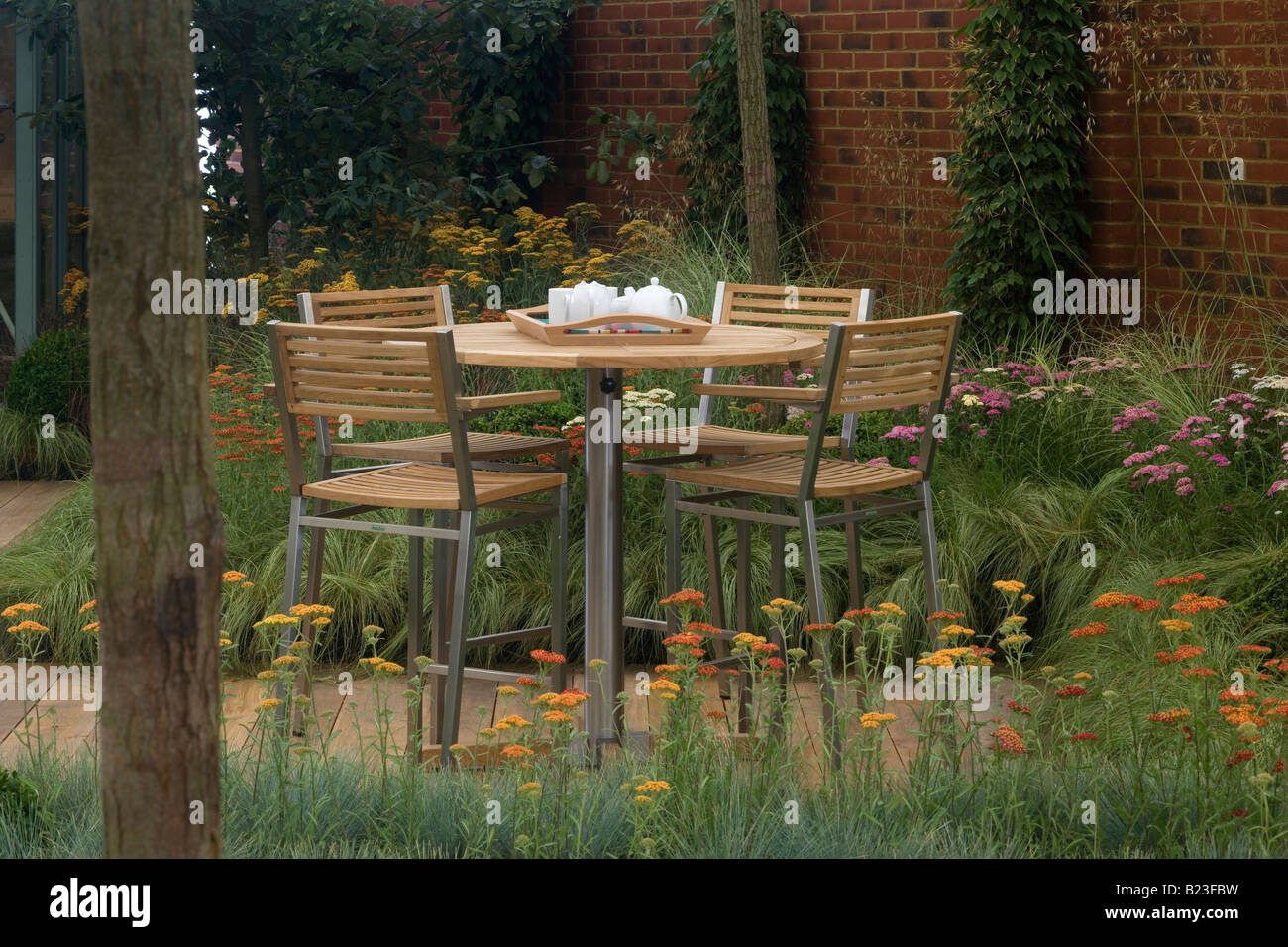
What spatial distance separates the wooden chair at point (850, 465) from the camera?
13.3ft

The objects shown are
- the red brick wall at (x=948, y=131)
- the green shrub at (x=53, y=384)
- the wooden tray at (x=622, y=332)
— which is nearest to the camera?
the wooden tray at (x=622, y=332)

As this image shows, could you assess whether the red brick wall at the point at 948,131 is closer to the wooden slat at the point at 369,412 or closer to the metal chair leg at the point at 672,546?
the metal chair leg at the point at 672,546

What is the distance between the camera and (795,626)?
5238mm

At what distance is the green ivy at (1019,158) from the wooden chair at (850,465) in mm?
3205

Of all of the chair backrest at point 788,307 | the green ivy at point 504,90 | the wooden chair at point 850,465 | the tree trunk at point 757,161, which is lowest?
the wooden chair at point 850,465

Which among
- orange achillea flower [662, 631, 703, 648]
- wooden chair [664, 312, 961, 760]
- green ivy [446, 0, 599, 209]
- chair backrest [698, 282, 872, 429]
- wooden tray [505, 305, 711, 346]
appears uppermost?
green ivy [446, 0, 599, 209]

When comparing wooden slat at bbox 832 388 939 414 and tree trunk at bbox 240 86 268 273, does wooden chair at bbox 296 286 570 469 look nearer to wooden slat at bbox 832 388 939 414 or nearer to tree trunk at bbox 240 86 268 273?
wooden slat at bbox 832 388 939 414

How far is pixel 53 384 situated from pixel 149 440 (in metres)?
6.75

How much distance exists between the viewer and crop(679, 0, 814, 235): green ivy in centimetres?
930

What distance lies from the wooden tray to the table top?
0.10ft

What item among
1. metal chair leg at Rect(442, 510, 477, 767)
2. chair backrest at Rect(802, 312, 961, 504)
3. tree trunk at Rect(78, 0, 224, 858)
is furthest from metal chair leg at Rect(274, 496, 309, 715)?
tree trunk at Rect(78, 0, 224, 858)

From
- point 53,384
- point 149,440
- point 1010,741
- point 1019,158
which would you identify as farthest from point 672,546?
point 53,384

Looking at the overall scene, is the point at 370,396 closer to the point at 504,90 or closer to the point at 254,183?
the point at 254,183

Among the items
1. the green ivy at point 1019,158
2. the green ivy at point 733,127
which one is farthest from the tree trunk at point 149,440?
the green ivy at point 733,127
